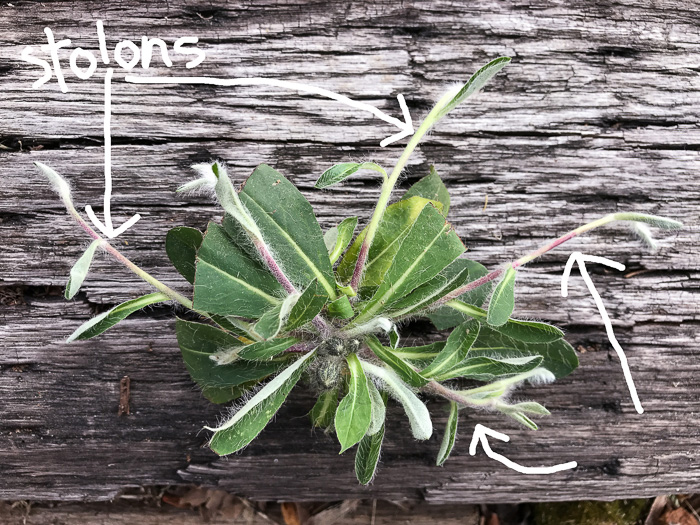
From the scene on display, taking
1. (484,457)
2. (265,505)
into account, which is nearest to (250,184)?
(484,457)

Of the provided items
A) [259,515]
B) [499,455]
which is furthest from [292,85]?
[259,515]

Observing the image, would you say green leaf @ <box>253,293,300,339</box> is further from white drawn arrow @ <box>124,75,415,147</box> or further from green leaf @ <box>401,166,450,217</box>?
white drawn arrow @ <box>124,75,415,147</box>

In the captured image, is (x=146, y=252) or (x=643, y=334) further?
(x=643, y=334)

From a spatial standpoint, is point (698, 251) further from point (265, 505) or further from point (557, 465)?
point (265, 505)

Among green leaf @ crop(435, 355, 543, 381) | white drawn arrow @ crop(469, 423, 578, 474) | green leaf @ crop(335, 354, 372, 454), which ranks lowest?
white drawn arrow @ crop(469, 423, 578, 474)

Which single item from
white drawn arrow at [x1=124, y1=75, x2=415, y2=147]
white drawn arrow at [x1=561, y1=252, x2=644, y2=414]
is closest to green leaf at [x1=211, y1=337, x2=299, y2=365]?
white drawn arrow at [x1=124, y1=75, x2=415, y2=147]
